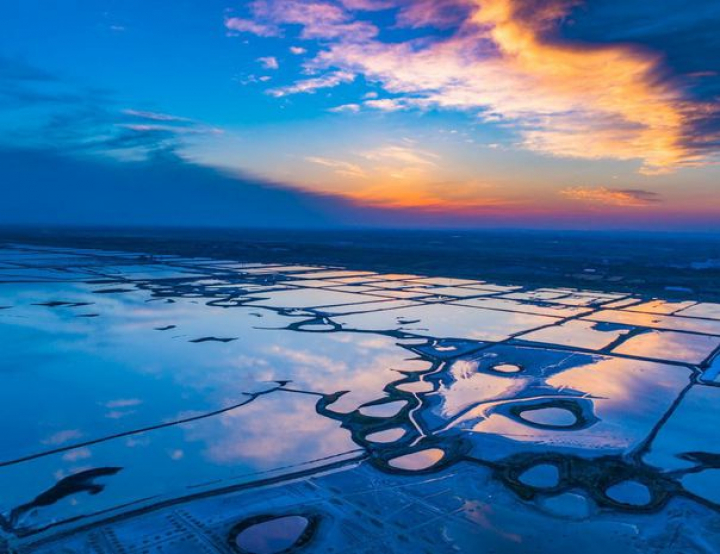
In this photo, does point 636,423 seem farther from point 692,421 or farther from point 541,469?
point 541,469

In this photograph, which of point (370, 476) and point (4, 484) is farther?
point (370, 476)

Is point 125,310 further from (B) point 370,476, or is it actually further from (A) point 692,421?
(A) point 692,421

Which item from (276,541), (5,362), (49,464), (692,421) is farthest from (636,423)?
(5,362)

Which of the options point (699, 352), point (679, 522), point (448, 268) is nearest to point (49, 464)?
point (679, 522)

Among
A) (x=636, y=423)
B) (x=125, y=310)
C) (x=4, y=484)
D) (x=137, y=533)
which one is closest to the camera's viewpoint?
(x=137, y=533)

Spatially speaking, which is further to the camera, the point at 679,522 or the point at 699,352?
the point at 699,352

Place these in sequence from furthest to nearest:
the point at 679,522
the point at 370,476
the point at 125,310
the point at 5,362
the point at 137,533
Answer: the point at 125,310
the point at 5,362
the point at 370,476
the point at 679,522
the point at 137,533
